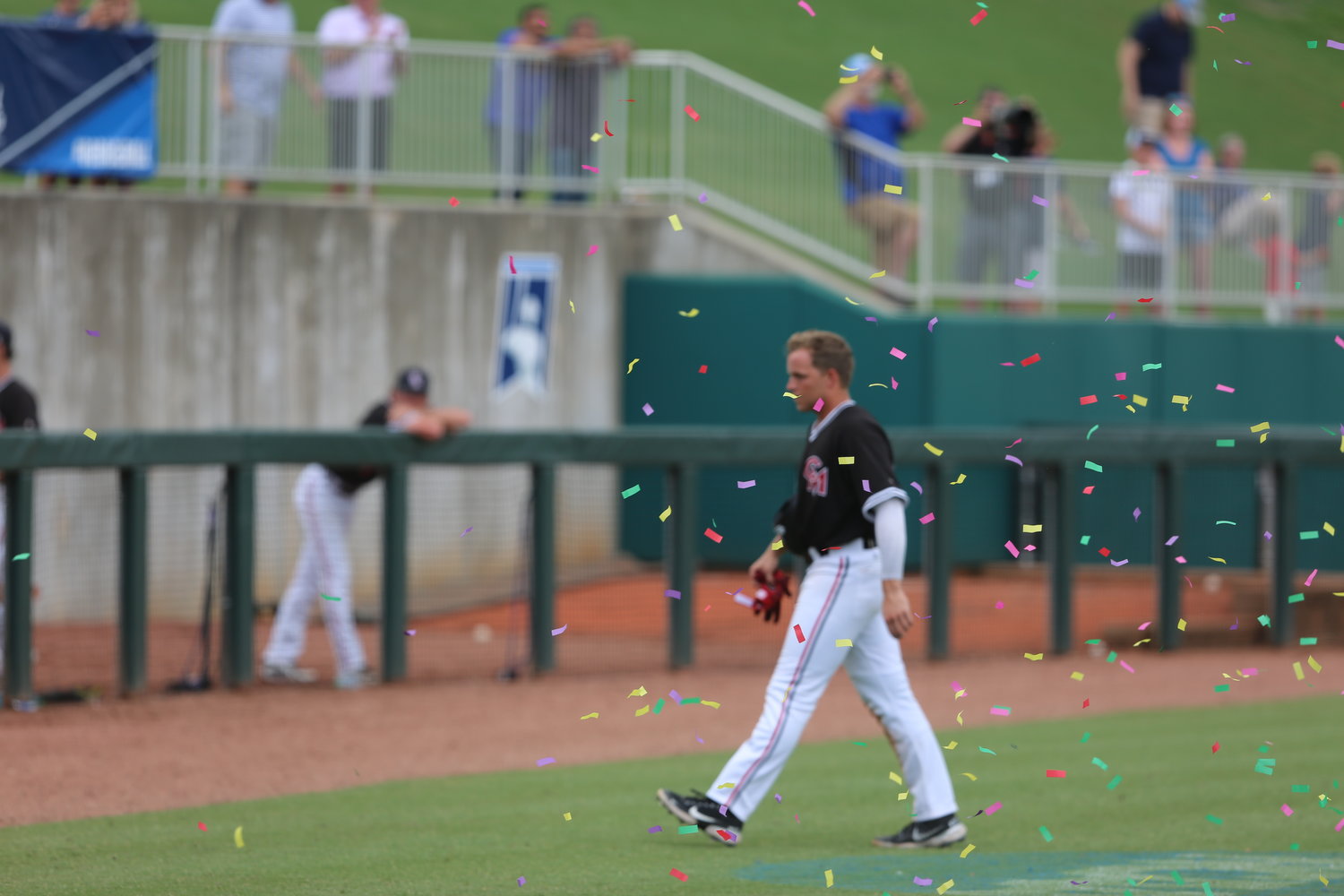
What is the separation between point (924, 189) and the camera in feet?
55.7

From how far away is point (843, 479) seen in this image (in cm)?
765

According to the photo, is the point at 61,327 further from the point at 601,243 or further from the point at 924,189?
the point at 924,189

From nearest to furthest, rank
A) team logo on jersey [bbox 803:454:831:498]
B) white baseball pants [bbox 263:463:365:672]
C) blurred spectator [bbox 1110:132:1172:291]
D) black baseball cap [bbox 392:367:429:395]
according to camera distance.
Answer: team logo on jersey [bbox 803:454:831:498] < white baseball pants [bbox 263:463:365:672] < black baseball cap [bbox 392:367:429:395] < blurred spectator [bbox 1110:132:1172:291]

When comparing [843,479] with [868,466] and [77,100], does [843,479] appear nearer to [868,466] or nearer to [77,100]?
[868,466]

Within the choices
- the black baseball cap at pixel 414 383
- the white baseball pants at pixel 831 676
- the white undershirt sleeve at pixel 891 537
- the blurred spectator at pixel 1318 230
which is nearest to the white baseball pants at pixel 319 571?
the black baseball cap at pixel 414 383

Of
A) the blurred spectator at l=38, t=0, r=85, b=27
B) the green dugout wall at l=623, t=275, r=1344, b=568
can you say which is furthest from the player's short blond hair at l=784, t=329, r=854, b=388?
the blurred spectator at l=38, t=0, r=85, b=27

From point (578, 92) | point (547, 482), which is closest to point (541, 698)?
point (547, 482)

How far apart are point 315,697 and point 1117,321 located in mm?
9320

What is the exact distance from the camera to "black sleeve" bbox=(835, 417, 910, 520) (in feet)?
24.8

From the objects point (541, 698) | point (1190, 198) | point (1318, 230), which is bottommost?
point (541, 698)

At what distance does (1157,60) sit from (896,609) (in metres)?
11.7

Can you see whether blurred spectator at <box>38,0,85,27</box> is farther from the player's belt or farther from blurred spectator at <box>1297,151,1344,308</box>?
blurred spectator at <box>1297,151,1344,308</box>

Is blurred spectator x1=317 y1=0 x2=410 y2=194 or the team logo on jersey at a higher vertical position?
blurred spectator x1=317 y1=0 x2=410 y2=194

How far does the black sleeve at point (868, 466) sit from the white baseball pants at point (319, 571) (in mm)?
5510
